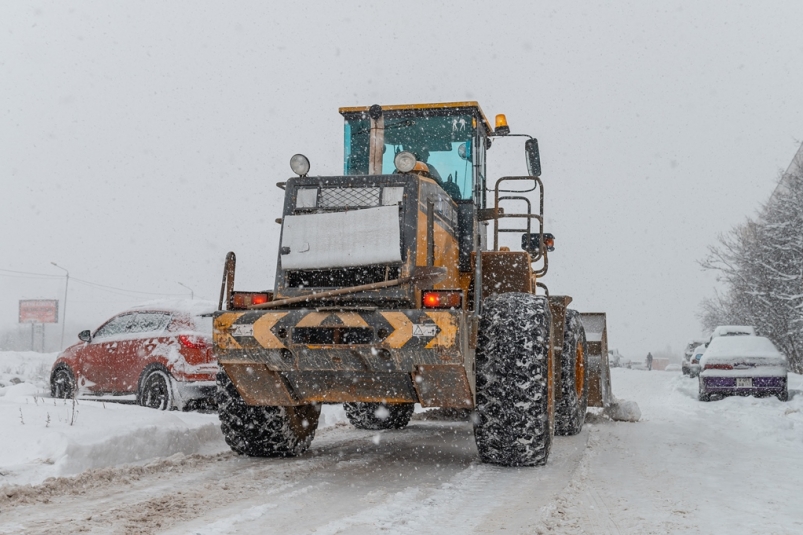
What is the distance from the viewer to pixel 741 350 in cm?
1496

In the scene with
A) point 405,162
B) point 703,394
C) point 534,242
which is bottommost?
point 703,394

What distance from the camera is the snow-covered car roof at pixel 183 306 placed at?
10023 mm

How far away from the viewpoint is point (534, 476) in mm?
5980

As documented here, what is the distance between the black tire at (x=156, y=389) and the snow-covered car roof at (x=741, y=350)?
1015cm

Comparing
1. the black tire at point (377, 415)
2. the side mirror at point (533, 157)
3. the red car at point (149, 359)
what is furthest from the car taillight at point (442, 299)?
the red car at point (149, 359)

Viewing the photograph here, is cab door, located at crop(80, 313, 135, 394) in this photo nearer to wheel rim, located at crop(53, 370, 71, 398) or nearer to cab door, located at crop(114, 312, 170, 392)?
cab door, located at crop(114, 312, 170, 392)

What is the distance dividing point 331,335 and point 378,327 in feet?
1.36

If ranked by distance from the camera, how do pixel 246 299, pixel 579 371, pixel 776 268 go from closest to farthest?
→ pixel 246 299 → pixel 579 371 → pixel 776 268

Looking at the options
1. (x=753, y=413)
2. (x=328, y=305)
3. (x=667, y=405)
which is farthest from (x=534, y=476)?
(x=667, y=405)

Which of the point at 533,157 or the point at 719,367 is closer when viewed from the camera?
the point at 533,157

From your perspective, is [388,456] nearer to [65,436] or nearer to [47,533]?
[65,436]

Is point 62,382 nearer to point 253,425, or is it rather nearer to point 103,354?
point 103,354

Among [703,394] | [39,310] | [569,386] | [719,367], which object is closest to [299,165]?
[569,386]

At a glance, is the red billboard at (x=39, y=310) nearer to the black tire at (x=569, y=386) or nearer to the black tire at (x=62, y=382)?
the black tire at (x=62, y=382)
